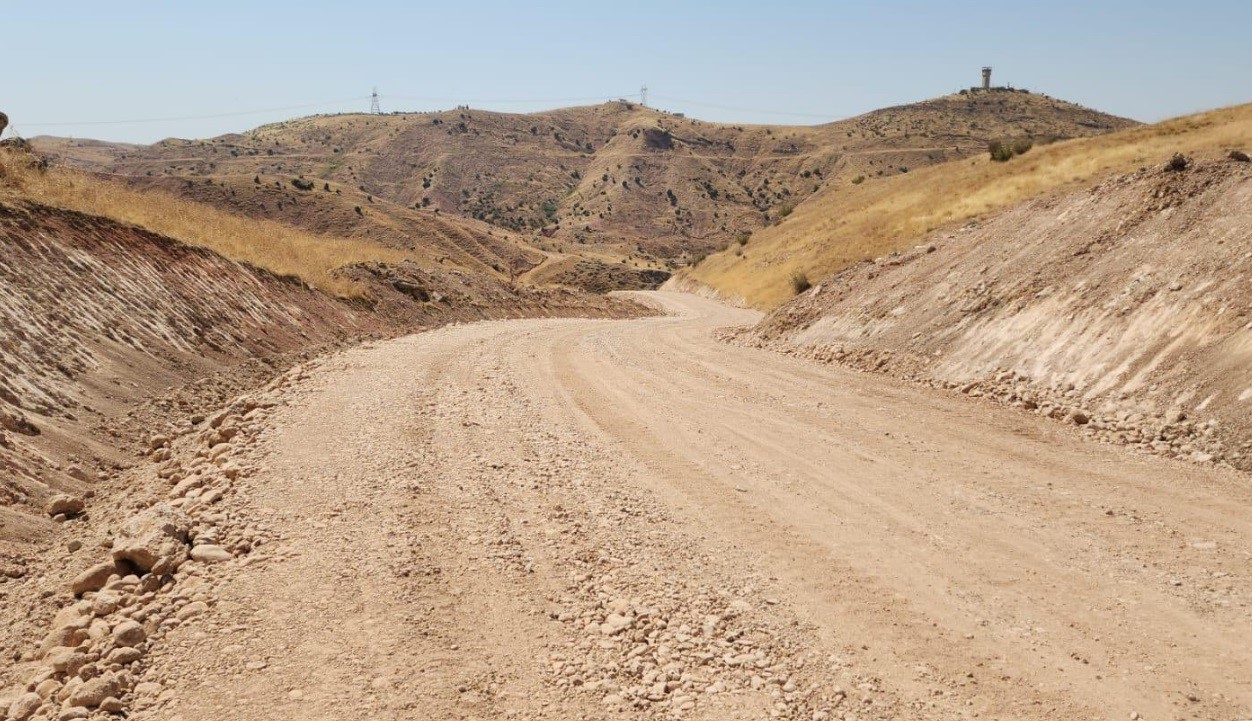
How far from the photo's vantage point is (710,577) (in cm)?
712

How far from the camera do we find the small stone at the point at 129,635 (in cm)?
577

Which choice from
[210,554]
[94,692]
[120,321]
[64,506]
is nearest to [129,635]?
[94,692]

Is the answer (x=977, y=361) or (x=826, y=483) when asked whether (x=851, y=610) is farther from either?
(x=977, y=361)

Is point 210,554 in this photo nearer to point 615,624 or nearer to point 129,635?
point 129,635

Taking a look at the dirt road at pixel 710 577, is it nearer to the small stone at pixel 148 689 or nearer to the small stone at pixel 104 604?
the small stone at pixel 148 689

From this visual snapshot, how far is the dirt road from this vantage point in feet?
17.7

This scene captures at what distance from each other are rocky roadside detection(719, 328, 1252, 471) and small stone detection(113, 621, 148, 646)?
39.2ft

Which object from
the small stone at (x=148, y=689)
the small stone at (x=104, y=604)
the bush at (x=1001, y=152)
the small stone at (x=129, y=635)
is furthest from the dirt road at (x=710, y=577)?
the bush at (x=1001, y=152)

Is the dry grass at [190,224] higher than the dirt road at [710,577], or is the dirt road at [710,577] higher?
the dry grass at [190,224]

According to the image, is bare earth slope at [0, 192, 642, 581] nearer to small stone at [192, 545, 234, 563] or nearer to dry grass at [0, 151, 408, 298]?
dry grass at [0, 151, 408, 298]

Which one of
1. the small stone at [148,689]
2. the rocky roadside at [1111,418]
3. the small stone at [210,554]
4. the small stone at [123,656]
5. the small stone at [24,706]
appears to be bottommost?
the small stone at [24,706]

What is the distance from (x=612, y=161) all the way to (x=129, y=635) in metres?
146

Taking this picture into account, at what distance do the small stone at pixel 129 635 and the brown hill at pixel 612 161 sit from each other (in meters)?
87.1

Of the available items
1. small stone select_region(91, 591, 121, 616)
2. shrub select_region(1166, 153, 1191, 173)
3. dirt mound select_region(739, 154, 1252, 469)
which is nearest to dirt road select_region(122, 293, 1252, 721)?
small stone select_region(91, 591, 121, 616)
